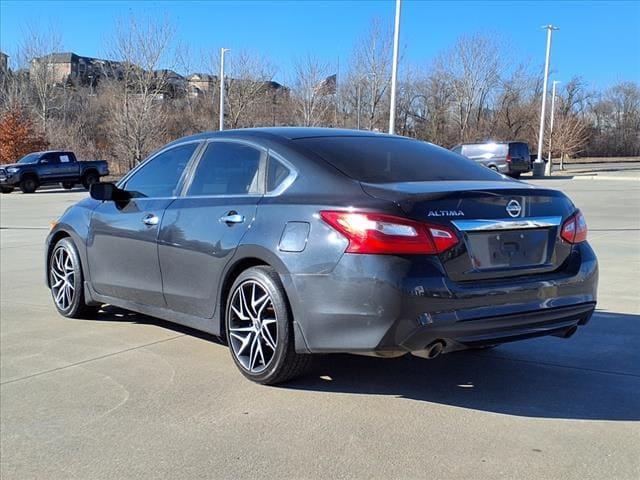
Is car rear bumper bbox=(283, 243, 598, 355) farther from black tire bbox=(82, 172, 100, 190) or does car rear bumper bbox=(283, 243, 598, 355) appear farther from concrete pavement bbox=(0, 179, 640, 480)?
black tire bbox=(82, 172, 100, 190)

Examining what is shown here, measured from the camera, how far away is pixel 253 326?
13.9 feet

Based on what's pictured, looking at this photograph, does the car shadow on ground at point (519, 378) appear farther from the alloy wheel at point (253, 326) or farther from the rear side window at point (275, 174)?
the rear side window at point (275, 174)

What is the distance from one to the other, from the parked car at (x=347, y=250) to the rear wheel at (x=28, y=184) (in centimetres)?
2696

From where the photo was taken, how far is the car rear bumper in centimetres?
352

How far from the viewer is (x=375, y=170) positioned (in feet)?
13.8

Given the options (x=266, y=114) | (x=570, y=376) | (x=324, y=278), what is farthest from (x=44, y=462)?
(x=266, y=114)

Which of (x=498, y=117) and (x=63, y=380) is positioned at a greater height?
(x=498, y=117)

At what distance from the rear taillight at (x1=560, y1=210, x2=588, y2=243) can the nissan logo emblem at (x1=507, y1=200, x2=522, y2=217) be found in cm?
39

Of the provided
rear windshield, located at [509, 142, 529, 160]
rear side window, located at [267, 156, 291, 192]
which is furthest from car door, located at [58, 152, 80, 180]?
rear side window, located at [267, 156, 291, 192]

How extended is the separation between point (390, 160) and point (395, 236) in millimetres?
1051

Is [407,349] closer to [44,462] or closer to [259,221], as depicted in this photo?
[259,221]

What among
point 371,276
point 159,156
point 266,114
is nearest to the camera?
point 371,276

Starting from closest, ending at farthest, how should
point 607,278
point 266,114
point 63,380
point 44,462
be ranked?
point 44,462 < point 63,380 < point 607,278 < point 266,114

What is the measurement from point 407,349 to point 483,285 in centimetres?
56
